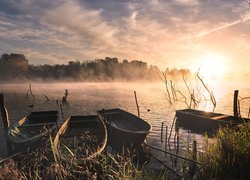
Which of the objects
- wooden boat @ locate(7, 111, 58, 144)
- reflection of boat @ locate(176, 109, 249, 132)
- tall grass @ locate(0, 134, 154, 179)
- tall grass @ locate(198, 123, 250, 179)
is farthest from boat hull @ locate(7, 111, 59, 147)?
reflection of boat @ locate(176, 109, 249, 132)

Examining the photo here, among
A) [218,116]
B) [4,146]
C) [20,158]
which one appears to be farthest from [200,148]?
[4,146]

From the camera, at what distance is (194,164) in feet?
32.3

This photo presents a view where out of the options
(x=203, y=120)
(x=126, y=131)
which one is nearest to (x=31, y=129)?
(x=126, y=131)

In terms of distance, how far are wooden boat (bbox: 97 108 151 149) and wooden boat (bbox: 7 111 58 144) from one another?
4.35 metres

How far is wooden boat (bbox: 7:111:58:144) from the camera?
1378cm

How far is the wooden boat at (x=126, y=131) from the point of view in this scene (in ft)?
49.0

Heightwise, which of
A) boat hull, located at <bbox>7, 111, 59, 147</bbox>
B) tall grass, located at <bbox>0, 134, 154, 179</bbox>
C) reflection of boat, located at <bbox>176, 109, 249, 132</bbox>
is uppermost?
tall grass, located at <bbox>0, 134, 154, 179</bbox>

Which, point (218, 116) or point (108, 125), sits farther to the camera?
point (218, 116)

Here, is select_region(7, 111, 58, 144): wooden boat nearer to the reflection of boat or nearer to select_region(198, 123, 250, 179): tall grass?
select_region(198, 123, 250, 179): tall grass

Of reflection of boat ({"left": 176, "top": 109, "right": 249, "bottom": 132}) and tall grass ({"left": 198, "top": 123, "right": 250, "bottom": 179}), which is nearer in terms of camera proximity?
tall grass ({"left": 198, "top": 123, "right": 250, "bottom": 179})

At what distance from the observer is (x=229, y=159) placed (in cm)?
805

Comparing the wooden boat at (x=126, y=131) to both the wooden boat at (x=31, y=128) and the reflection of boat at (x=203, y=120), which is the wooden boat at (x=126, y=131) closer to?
the wooden boat at (x=31, y=128)

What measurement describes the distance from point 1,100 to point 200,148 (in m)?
17.3

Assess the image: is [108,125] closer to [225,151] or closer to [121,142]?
[121,142]
